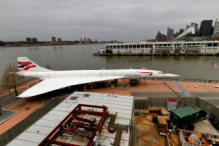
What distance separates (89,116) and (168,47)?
318 feet

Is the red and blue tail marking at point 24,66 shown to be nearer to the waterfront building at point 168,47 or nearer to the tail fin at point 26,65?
the tail fin at point 26,65

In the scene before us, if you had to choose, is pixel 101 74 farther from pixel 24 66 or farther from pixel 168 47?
pixel 168 47

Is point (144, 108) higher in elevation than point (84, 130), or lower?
lower

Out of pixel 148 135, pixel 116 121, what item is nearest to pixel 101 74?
pixel 148 135

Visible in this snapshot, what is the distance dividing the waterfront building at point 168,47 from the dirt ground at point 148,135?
8772cm

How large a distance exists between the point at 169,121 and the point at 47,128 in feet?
43.8

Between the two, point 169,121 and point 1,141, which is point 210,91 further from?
point 1,141

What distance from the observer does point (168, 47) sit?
303ft

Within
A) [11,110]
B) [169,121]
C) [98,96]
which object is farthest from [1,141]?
[169,121]

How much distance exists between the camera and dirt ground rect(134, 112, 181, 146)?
40.4ft

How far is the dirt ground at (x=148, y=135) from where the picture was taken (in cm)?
1230

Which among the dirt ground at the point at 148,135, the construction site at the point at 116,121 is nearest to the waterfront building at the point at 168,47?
the construction site at the point at 116,121

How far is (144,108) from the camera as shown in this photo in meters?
17.5

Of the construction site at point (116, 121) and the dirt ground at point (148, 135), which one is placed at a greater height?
the construction site at point (116, 121)
